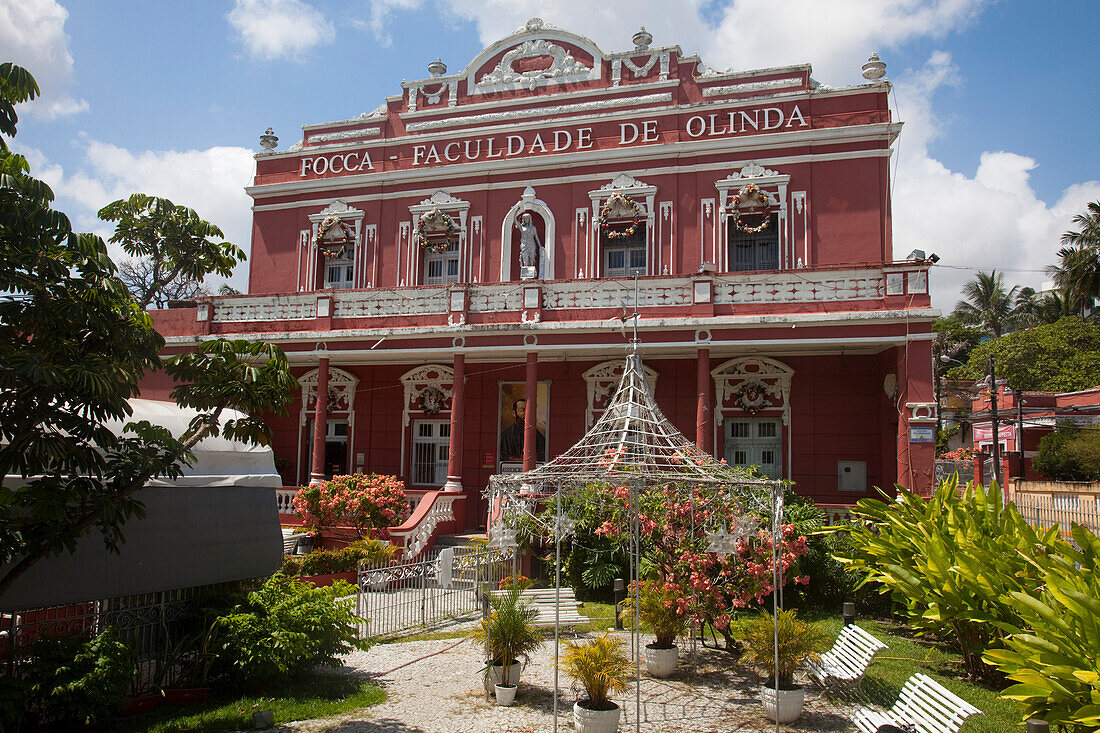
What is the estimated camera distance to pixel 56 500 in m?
6.32

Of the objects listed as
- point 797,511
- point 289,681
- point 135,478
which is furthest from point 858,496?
point 135,478

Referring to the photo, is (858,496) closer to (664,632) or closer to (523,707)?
(664,632)

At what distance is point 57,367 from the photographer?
19.7 feet

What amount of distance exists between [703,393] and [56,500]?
11.6 metres

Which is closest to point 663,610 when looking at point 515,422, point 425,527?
point 425,527

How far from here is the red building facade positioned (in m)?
15.7

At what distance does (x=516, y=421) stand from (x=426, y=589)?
23.0 ft

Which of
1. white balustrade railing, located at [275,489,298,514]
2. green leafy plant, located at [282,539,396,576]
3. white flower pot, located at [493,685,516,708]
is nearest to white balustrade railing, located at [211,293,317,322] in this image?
white balustrade railing, located at [275,489,298,514]

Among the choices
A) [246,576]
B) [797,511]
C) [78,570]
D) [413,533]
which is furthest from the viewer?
[413,533]

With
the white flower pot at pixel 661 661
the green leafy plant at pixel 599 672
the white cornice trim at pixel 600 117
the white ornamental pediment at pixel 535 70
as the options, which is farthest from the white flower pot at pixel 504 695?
the white ornamental pediment at pixel 535 70

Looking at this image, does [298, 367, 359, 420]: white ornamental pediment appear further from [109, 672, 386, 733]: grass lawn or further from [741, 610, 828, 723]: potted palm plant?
[741, 610, 828, 723]: potted palm plant

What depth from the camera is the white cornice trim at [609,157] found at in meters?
17.1

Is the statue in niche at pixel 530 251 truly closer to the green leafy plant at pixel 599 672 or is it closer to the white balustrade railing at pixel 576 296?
the white balustrade railing at pixel 576 296

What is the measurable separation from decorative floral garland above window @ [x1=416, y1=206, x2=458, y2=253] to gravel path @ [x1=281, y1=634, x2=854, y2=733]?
12.2m
